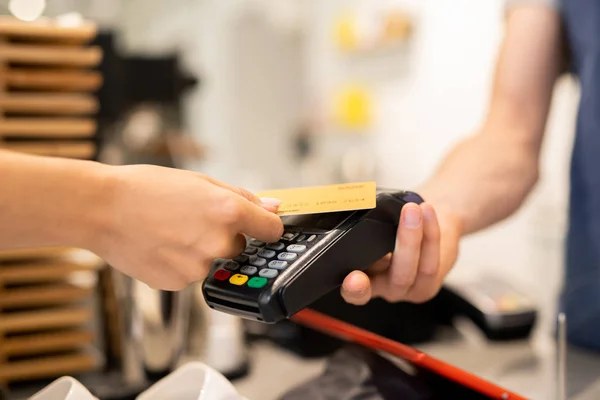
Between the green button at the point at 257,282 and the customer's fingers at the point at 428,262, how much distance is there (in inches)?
5.6

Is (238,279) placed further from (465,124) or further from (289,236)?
(465,124)

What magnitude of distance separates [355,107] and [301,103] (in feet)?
1.38

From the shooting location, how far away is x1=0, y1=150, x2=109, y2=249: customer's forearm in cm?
29

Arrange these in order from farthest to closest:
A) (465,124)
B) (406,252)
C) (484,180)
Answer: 1. (465,124)
2. (484,180)
3. (406,252)

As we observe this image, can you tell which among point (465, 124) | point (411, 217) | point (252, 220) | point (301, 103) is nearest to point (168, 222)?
point (252, 220)

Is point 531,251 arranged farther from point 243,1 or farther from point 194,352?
point 243,1

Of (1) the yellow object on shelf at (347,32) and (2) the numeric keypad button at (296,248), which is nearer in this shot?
(2) the numeric keypad button at (296,248)

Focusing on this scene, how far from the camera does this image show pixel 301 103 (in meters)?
1.93

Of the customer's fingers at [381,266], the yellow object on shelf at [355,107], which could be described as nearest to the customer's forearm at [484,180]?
the customer's fingers at [381,266]

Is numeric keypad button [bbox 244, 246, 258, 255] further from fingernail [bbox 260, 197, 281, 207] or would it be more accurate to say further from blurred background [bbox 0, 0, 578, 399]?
blurred background [bbox 0, 0, 578, 399]

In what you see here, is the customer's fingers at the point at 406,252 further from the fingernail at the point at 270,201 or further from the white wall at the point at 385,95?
the white wall at the point at 385,95

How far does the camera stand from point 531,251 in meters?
1.04

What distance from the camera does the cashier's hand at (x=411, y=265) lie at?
1.25ft

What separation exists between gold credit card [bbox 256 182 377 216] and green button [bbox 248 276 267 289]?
2.1 inches
